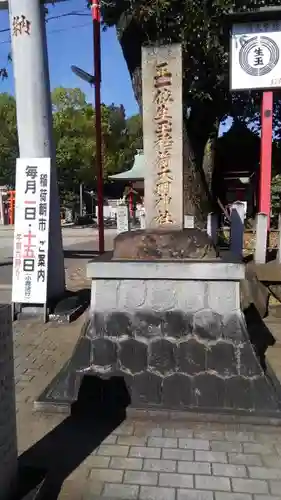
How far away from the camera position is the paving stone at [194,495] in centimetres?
251

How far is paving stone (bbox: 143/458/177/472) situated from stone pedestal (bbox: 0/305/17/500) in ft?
3.08

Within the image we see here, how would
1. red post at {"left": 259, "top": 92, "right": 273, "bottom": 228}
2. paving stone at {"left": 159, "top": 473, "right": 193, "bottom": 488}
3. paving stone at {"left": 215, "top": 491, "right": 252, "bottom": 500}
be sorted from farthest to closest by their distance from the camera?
red post at {"left": 259, "top": 92, "right": 273, "bottom": 228} → paving stone at {"left": 159, "top": 473, "right": 193, "bottom": 488} → paving stone at {"left": 215, "top": 491, "right": 252, "bottom": 500}

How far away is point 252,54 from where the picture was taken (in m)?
8.63

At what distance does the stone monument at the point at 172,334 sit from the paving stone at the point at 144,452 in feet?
1.63

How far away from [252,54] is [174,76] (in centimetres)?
526

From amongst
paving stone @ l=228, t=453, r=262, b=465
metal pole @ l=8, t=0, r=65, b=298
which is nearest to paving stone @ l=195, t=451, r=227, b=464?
paving stone @ l=228, t=453, r=262, b=465

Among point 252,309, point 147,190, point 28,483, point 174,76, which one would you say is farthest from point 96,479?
point 252,309

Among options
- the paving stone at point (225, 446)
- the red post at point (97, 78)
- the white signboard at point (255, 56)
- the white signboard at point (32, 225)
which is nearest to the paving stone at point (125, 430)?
the paving stone at point (225, 446)

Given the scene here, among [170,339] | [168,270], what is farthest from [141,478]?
[168,270]

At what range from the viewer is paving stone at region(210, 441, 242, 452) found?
3.01 meters

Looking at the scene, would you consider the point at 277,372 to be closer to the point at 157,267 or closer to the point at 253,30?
the point at 157,267

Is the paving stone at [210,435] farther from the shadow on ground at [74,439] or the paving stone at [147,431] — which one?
the shadow on ground at [74,439]

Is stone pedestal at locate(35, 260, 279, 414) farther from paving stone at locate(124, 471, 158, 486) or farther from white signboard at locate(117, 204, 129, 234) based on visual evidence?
white signboard at locate(117, 204, 129, 234)

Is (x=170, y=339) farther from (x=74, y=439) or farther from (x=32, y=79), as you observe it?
(x=32, y=79)
